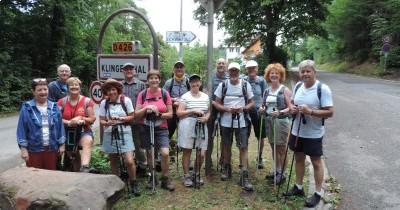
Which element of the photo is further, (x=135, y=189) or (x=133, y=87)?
(x=133, y=87)

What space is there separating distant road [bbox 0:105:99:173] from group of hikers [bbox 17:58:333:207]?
8.25ft

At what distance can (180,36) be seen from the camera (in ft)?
40.2

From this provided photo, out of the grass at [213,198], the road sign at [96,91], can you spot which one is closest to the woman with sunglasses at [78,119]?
the grass at [213,198]

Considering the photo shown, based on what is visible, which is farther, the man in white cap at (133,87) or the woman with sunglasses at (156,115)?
the man in white cap at (133,87)

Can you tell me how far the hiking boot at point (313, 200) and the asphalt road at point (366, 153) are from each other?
0.40m

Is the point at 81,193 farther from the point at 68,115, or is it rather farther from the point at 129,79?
the point at 129,79

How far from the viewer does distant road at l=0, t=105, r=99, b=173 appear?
24.4 ft

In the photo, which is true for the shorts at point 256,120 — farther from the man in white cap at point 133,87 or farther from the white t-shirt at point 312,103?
the man in white cap at point 133,87

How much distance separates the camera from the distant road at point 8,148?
745 cm

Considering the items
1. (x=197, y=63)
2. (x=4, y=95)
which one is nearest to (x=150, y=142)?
(x=4, y=95)

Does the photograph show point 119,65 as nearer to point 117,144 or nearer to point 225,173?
point 117,144

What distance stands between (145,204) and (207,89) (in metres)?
2.18

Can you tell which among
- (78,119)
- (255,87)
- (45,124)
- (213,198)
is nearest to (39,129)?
(45,124)

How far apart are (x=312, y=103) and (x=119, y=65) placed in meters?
3.57
